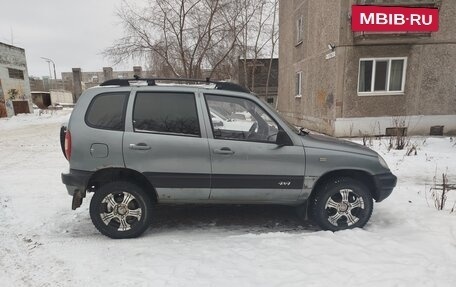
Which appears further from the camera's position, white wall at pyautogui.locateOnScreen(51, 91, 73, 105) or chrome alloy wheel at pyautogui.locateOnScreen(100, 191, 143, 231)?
white wall at pyautogui.locateOnScreen(51, 91, 73, 105)

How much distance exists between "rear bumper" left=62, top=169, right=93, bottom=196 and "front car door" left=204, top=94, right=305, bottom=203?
153 cm

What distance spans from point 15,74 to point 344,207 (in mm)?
31551

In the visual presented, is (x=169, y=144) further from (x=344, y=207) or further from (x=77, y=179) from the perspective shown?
(x=344, y=207)

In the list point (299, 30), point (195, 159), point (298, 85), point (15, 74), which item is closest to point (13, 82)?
point (15, 74)

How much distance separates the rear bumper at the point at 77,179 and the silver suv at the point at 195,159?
1cm

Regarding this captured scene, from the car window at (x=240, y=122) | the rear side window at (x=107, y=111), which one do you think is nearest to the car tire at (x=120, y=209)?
the rear side window at (x=107, y=111)

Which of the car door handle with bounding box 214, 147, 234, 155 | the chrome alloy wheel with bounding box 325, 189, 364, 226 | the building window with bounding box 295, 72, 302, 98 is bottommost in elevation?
the chrome alloy wheel with bounding box 325, 189, 364, 226

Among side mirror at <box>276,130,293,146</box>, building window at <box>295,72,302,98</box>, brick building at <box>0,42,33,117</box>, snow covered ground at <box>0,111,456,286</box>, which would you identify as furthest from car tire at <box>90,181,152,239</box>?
brick building at <box>0,42,33,117</box>

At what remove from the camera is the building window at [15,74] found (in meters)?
27.0

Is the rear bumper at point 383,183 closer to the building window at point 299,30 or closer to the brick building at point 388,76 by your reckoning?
the brick building at point 388,76

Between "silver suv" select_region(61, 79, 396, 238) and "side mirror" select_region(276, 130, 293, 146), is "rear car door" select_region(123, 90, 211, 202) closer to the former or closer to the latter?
"silver suv" select_region(61, 79, 396, 238)

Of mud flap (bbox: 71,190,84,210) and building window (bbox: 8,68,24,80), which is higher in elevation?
building window (bbox: 8,68,24,80)

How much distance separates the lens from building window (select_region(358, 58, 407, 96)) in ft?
40.2

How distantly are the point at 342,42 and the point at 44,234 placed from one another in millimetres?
11495
